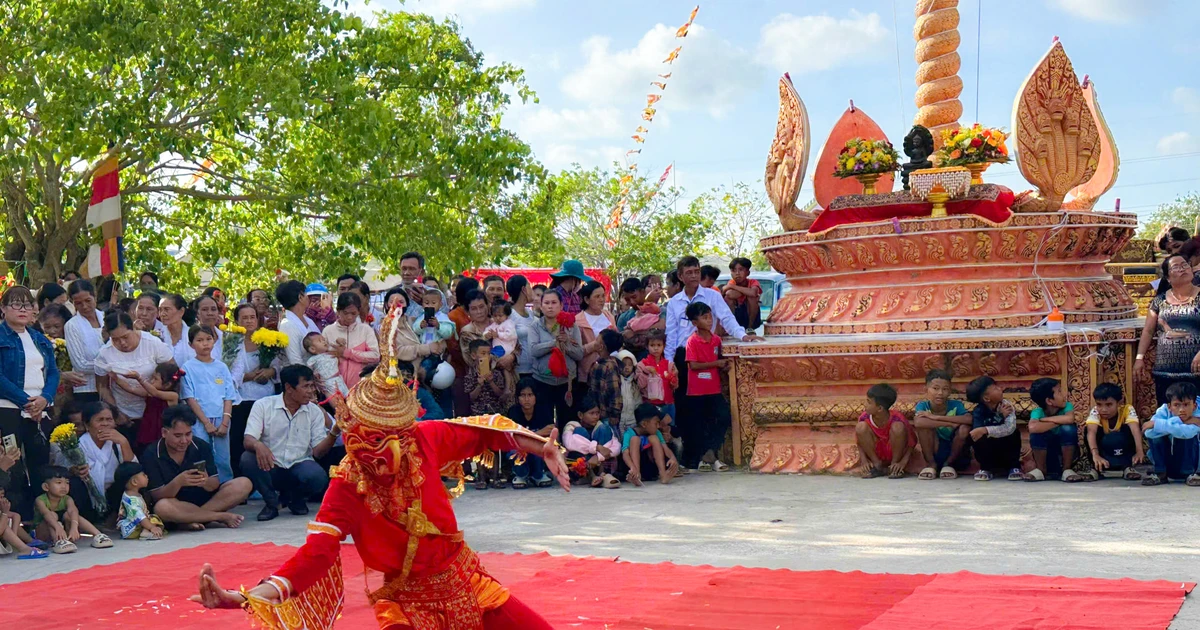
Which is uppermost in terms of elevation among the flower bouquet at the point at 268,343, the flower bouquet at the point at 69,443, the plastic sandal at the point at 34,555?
the flower bouquet at the point at 268,343

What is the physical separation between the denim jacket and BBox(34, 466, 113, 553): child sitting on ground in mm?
504

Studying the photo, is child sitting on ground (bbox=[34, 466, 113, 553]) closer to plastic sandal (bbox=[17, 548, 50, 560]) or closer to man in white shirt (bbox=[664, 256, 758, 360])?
plastic sandal (bbox=[17, 548, 50, 560])

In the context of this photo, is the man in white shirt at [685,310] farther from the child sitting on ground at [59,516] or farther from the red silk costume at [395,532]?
the red silk costume at [395,532]

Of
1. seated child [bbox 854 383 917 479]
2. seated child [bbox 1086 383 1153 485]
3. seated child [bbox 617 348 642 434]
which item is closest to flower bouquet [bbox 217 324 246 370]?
seated child [bbox 617 348 642 434]

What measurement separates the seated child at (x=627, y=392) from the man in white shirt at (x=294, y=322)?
2.33 m

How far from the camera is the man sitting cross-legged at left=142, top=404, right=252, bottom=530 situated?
7.82m

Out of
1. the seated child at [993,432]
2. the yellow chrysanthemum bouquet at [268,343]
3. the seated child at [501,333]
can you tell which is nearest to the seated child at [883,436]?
the seated child at [993,432]

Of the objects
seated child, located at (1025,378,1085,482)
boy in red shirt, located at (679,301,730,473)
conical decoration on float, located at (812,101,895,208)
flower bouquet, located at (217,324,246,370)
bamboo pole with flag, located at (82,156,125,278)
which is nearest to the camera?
seated child, located at (1025,378,1085,482)

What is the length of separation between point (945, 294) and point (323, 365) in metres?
4.96

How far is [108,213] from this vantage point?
1323 cm

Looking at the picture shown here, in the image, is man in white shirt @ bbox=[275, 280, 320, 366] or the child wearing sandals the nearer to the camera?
the child wearing sandals

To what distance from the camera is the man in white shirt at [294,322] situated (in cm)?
898

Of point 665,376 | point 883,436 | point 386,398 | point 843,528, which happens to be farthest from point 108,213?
point 386,398

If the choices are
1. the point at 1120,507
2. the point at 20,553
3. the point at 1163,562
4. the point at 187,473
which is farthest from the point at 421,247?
the point at 1163,562
